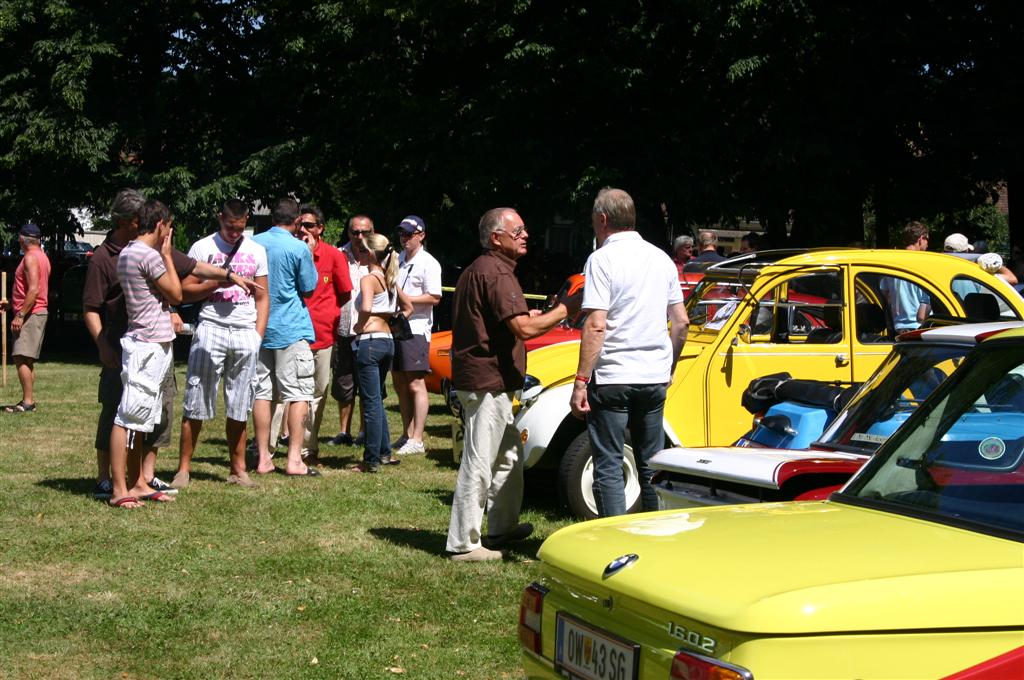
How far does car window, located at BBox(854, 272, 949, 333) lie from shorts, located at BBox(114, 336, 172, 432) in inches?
181

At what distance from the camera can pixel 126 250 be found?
7969 mm

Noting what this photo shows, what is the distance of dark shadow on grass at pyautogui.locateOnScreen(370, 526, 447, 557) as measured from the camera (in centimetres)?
747

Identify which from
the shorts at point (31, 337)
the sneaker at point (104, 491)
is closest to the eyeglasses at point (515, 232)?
the sneaker at point (104, 491)

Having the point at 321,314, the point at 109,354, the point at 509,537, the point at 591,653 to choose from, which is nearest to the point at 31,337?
the point at 321,314

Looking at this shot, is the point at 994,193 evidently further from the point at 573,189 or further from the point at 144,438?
the point at 144,438

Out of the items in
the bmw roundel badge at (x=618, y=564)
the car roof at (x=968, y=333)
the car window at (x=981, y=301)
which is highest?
the car window at (x=981, y=301)

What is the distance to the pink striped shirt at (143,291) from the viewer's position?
7.96 m

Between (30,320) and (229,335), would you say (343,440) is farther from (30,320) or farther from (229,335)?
(30,320)

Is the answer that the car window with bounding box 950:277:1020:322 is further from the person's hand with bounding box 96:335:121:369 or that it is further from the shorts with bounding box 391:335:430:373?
the person's hand with bounding box 96:335:121:369

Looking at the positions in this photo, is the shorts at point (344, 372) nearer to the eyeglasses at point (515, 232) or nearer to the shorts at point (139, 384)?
the shorts at point (139, 384)

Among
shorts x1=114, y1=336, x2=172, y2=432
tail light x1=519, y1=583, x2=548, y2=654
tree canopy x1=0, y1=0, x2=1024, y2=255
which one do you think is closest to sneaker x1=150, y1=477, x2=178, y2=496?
shorts x1=114, y1=336, x2=172, y2=432

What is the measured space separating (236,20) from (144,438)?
18.1m

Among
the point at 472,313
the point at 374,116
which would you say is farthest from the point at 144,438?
the point at 374,116

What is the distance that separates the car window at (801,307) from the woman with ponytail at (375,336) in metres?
3.07
